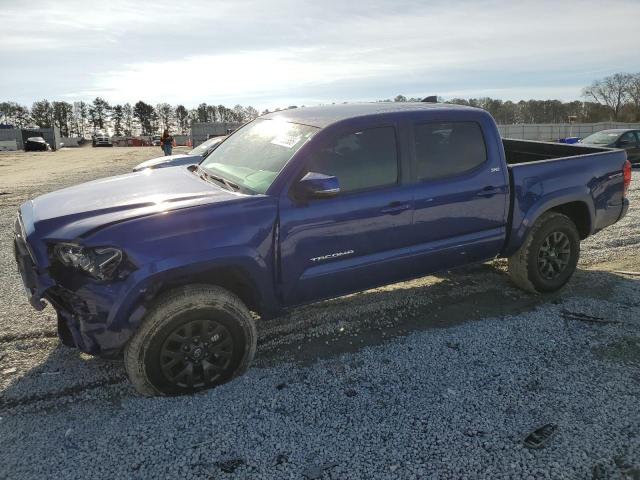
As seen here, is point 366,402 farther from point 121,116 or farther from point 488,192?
point 121,116

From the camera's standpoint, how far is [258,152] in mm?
3873

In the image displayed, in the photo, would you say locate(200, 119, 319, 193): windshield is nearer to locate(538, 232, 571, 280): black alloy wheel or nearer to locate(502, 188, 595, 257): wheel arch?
locate(502, 188, 595, 257): wheel arch

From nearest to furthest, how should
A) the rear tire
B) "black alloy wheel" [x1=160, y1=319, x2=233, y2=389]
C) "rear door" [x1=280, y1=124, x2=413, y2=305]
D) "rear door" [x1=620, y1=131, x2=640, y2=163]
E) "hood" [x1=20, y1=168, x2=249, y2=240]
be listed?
"hood" [x1=20, y1=168, x2=249, y2=240] → "black alloy wheel" [x1=160, y1=319, x2=233, y2=389] → "rear door" [x1=280, y1=124, x2=413, y2=305] → the rear tire → "rear door" [x1=620, y1=131, x2=640, y2=163]

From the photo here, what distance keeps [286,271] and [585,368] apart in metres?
2.32

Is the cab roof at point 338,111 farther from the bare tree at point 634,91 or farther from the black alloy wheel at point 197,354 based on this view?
the bare tree at point 634,91

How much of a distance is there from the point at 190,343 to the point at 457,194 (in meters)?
2.45

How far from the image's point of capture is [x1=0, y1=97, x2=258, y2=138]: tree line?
96562 millimetres

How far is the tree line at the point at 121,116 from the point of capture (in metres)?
96.6

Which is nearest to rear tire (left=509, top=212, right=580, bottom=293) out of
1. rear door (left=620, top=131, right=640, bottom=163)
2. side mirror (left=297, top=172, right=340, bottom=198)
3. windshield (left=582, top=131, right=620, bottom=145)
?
side mirror (left=297, top=172, right=340, bottom=198)

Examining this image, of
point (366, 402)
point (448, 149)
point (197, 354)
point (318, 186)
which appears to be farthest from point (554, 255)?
point (197, 354)

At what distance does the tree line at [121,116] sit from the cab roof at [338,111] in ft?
321

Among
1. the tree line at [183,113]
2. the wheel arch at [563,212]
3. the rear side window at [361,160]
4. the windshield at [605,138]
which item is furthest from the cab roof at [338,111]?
the tree line at [183,113]

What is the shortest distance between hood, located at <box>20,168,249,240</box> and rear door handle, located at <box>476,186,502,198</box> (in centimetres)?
214

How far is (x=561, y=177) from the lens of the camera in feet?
15.3
